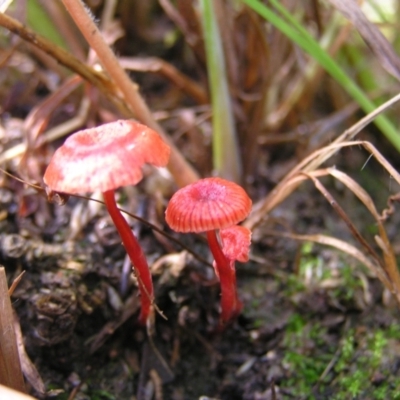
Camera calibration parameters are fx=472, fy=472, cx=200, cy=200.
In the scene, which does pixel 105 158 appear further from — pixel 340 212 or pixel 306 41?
pixel 306 41

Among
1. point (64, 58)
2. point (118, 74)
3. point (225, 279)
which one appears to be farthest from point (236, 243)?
point (64, 58)

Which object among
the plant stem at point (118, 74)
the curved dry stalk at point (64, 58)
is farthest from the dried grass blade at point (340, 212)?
the curved dry stalk at point (64, 58)

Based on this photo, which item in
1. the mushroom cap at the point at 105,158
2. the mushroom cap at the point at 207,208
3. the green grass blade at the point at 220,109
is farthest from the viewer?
the green grass blade at the point at 220,109

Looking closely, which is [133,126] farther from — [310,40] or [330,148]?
[310,40]

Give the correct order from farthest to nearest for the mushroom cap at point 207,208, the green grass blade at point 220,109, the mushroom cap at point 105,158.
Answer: the green grass blade at point 220,109 → the mushroom cap at point 207,208 → the mushroom cap at point 105,158

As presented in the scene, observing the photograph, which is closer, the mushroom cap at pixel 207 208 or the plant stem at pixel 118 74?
the mushroom cap at pixel 207 208

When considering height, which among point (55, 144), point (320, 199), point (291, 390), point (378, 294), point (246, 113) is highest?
point (246, 113)

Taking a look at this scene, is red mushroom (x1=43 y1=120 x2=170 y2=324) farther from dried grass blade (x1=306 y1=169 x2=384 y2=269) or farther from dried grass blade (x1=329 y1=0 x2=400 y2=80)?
Result: dried grass blade (x1=329 y1=0 x2=400 y2=80)

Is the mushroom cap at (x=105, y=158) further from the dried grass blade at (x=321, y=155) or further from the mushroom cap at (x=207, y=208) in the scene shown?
the dried grass blade at (x=321, y=155)

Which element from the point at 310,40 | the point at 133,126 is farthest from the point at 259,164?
the point at 133,126
